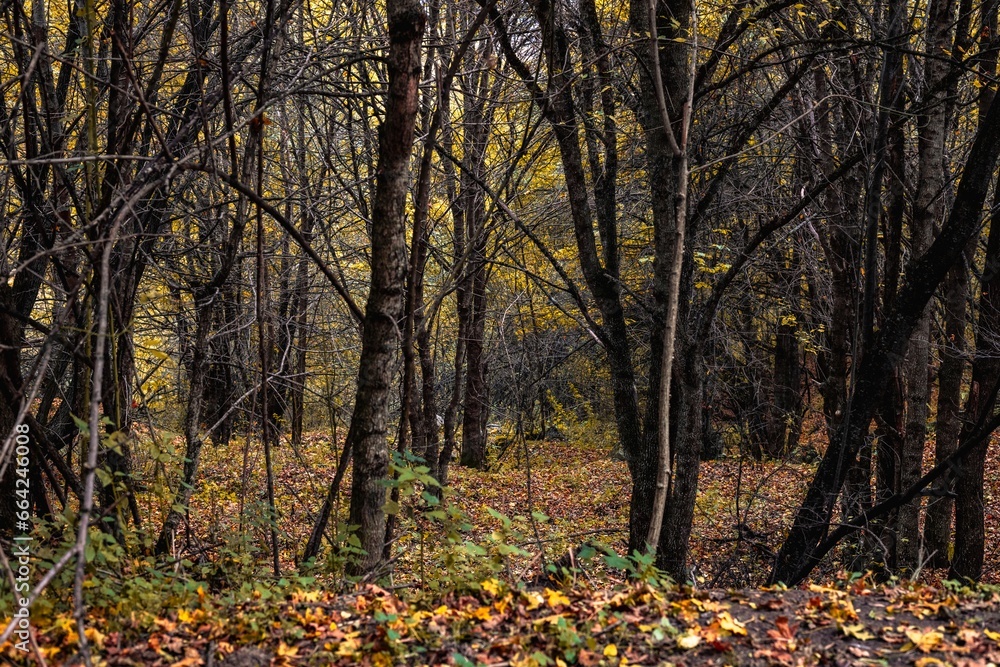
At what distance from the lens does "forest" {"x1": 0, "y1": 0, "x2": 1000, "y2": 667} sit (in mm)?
3150

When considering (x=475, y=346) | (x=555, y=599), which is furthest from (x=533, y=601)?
(x=475, y=346)

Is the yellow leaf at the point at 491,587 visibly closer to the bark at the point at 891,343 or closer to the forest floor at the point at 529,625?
the forest floor at the point at 529,625

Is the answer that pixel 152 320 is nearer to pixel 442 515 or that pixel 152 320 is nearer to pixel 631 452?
pixel 631 452

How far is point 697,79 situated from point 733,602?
13.2 ft

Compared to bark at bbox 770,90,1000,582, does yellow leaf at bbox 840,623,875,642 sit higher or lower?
lower

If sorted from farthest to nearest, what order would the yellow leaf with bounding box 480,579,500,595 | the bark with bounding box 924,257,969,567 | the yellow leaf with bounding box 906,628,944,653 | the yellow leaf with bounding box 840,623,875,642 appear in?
the bark with bounding box 924,257,969,567, the yellow leaf with bounding box 480,579,500,595, the yellow leaf with bounding box 840,623,875,642, the yellow leaf with bounding box 906,628,944,653

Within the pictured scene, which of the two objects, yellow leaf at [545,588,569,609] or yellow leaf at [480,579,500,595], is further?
yellow leaf at [480,579,500,595]

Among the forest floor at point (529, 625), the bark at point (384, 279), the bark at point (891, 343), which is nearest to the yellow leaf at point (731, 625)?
the forest floor at point (529, 625)

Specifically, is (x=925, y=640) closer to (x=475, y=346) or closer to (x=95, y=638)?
(x=95, y=638)

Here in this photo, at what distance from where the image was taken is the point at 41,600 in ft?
10.4

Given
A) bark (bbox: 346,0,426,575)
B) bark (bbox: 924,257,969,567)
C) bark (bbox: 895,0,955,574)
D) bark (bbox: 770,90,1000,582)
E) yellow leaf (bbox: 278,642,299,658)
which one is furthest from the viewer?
bark (bbox: 924,257,969,567)

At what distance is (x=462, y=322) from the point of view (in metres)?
11.2

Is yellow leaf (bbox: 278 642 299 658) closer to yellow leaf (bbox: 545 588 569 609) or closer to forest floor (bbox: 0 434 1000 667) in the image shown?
forest floor (bbox: 0 434 1000 667)

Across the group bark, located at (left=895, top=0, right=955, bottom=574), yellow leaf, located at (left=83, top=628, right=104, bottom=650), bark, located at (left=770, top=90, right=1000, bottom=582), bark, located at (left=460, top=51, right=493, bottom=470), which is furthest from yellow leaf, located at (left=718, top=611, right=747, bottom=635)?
bark, located at (left=460, top=51, right=493, bottom=470)
